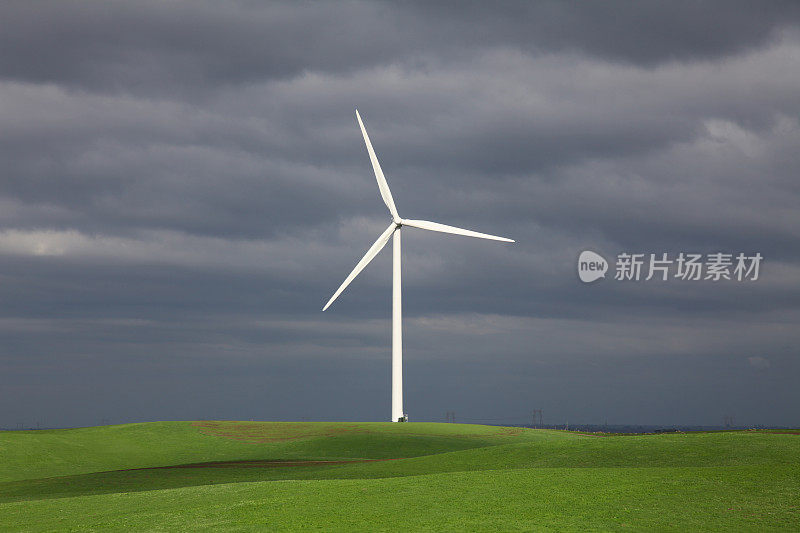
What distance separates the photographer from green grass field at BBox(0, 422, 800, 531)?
27.9 m

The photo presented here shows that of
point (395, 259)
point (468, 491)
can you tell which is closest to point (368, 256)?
point (395, 259)

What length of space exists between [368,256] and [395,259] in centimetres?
389

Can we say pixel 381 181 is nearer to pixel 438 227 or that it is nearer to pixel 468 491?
pixel 438 227

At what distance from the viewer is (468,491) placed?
33.8m

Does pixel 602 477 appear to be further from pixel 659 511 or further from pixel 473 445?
pixel 473 445

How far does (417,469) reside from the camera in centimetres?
4881

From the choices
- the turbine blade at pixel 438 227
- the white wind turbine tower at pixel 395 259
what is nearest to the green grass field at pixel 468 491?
the white wind turbine tower at pixel 395 259

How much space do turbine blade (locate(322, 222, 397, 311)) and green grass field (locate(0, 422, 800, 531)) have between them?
29.2m

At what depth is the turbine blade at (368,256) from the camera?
3656 inches

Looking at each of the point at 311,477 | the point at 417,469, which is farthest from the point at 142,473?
the point at 417,469

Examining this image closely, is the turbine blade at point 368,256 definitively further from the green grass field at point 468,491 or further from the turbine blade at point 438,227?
the green grass field at point 468,491

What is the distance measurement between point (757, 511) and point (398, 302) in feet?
213

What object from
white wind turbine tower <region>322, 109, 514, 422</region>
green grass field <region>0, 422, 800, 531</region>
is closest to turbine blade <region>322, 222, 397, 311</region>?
white wind turbine tower <region>322, 109, 514, 422</region>

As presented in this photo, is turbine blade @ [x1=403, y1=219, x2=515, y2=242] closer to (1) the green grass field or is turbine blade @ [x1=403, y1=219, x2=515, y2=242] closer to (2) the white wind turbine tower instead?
(2) the white wind turbine tower
